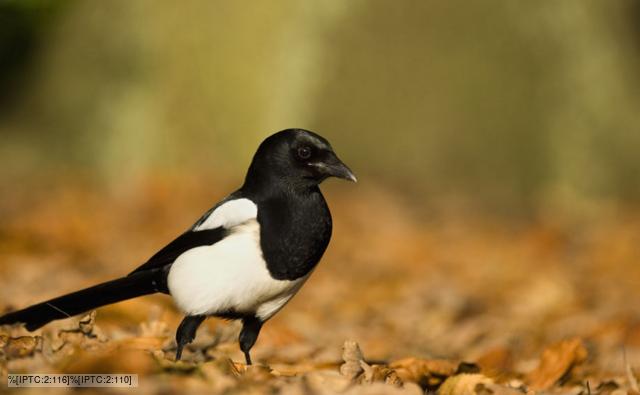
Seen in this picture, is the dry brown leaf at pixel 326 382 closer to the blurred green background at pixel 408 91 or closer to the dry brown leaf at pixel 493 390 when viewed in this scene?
the dry brown leaf at pixel 493 390

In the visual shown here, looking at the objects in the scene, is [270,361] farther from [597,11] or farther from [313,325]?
[597,11]

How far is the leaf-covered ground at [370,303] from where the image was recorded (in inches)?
116

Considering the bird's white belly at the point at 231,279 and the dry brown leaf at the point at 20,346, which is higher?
the bird's white belly at the point at 231,279

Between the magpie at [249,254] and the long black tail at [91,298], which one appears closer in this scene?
the magpie at [249,254]

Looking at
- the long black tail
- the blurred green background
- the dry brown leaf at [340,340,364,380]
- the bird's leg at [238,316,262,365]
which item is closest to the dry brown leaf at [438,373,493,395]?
the dry brown leaf at [340,340,364,380]

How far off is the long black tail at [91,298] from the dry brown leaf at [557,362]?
4.67 feet

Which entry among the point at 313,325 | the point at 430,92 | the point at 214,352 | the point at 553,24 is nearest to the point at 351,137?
the point at 430,92

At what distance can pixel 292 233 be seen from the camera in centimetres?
353

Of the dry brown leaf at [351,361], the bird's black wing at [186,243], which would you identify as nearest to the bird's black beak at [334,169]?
the bird's black wing at [186,243]

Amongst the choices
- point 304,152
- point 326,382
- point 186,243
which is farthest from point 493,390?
point 186,243

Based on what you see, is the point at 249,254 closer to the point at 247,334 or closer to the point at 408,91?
the point at 247,334

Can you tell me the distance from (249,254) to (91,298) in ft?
2.33

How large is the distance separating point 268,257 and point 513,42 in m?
5.30

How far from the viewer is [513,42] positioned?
823cm
